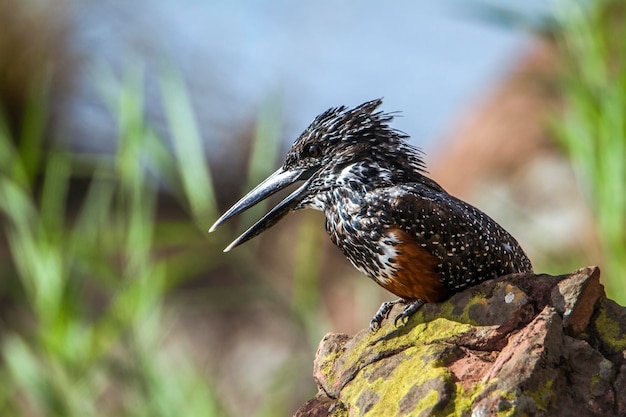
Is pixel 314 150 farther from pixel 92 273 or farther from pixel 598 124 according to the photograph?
pixel 92 273

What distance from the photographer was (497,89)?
47.7 ft

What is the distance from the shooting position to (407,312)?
127 inches

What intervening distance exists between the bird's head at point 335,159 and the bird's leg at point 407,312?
0.57 m

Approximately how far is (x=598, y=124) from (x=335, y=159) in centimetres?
233

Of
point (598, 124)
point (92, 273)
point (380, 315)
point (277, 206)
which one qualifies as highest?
point (598, 124)

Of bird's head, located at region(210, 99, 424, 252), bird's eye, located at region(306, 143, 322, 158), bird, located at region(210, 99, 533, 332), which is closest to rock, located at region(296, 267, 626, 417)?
bird, located at region(210, 99, 533, 332)

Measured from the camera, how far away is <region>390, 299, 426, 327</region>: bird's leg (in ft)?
10.5

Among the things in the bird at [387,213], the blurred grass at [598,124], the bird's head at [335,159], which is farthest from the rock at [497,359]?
the blurred grass at [598,124]

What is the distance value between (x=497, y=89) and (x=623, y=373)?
1225cm

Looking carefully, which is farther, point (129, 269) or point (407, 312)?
point (129, 269)

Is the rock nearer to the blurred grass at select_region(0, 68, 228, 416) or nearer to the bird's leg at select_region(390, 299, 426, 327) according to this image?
the bird's leg at select_region(390, 299, 426, 327)

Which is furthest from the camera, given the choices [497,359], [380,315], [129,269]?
[129,269]

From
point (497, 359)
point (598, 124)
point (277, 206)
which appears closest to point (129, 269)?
point (277, 206)

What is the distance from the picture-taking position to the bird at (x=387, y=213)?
3275 mm
